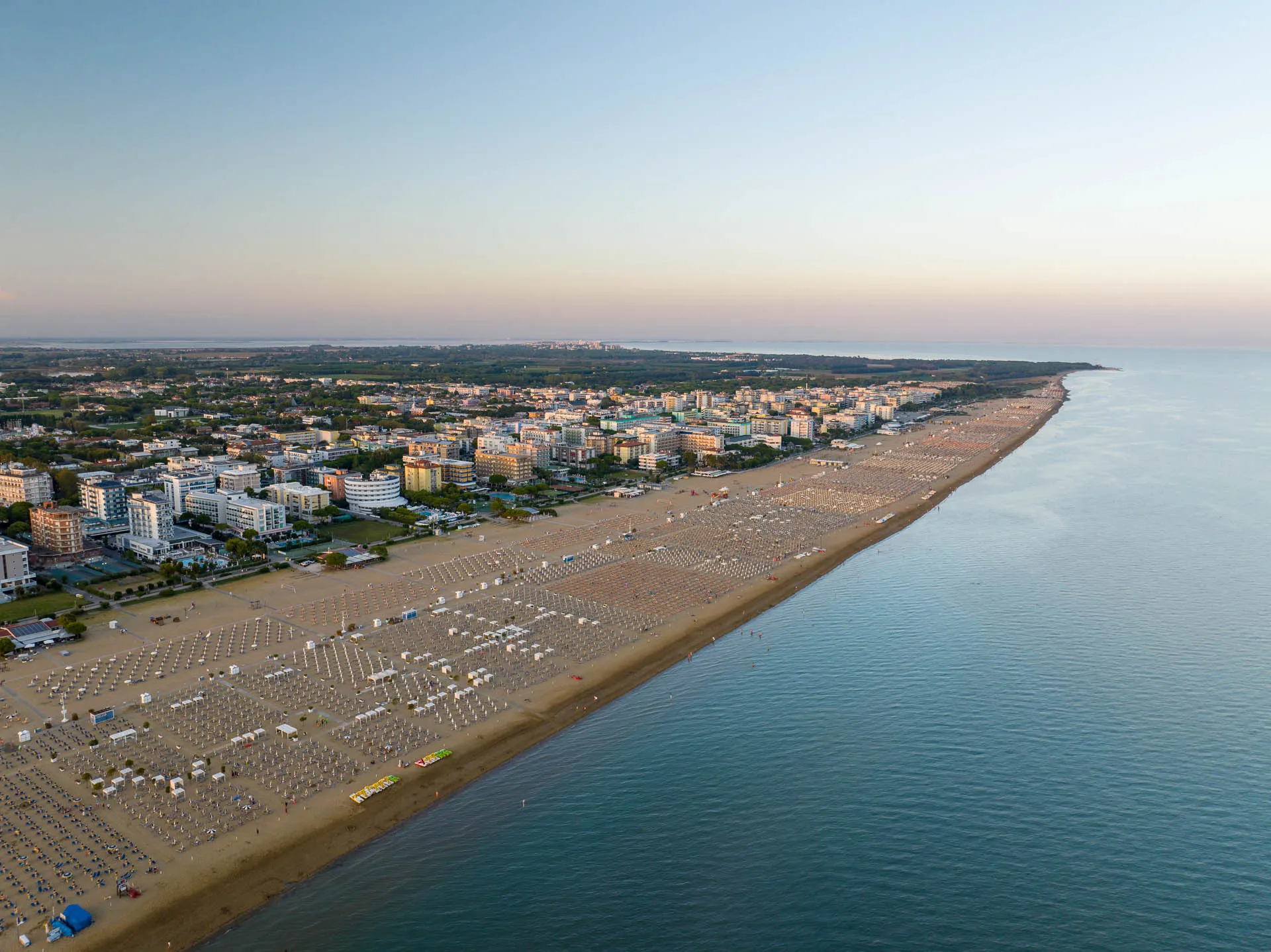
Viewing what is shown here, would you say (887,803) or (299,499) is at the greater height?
(299,499)

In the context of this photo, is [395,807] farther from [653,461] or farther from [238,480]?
[653,461]

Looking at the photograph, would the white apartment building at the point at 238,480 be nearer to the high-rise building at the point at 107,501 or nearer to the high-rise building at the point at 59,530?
the high-rise building at the point at 107,501

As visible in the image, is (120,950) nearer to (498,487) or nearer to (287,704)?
(287,704)

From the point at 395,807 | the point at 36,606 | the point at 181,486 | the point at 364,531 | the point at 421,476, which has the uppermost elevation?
the point at 181,486

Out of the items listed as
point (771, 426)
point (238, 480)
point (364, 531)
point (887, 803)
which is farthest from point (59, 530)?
point (771, 426)

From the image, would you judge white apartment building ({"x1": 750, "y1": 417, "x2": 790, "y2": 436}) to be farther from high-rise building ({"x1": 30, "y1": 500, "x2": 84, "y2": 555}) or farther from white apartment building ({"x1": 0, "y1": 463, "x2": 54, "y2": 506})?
high-rise building ({"x1": 30, "y1": 500, "x2": 84, "y2": 555})

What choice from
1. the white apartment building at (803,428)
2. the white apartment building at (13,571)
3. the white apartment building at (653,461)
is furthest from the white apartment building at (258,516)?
the white apartment building at (803,428)

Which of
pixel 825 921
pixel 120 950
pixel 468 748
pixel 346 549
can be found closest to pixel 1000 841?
pixel 825 921
